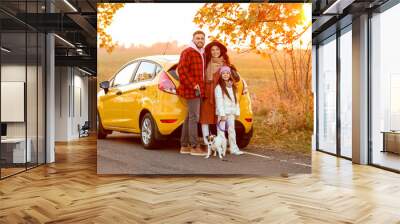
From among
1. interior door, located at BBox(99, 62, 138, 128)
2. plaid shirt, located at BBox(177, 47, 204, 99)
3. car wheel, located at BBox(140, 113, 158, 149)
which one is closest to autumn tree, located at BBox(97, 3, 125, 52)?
interior door, located at BBox(99, 62, 138, 128)

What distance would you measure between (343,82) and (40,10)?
6.59m

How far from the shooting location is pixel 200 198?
5086 millimetres

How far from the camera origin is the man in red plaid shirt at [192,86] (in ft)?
21.7

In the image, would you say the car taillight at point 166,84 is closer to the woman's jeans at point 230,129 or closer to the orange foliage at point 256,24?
the woman's jeans at point 230,129

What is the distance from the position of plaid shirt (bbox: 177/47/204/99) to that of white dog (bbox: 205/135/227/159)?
73 cm

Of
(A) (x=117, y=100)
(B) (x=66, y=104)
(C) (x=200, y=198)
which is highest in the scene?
(B) (x=66, y=104)

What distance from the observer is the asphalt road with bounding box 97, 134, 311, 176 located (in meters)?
6.61

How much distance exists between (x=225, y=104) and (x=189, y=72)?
2.54ft

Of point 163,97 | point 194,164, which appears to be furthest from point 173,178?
point 163,97

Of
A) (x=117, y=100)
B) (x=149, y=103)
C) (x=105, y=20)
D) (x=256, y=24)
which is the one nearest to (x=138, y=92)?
(x=149, y=103)

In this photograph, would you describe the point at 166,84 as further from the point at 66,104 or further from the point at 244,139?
the point at 66,104

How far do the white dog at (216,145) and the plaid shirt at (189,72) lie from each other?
73 cm

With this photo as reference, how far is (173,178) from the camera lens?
659 centimetres

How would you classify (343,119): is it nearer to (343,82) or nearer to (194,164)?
(343,82)
